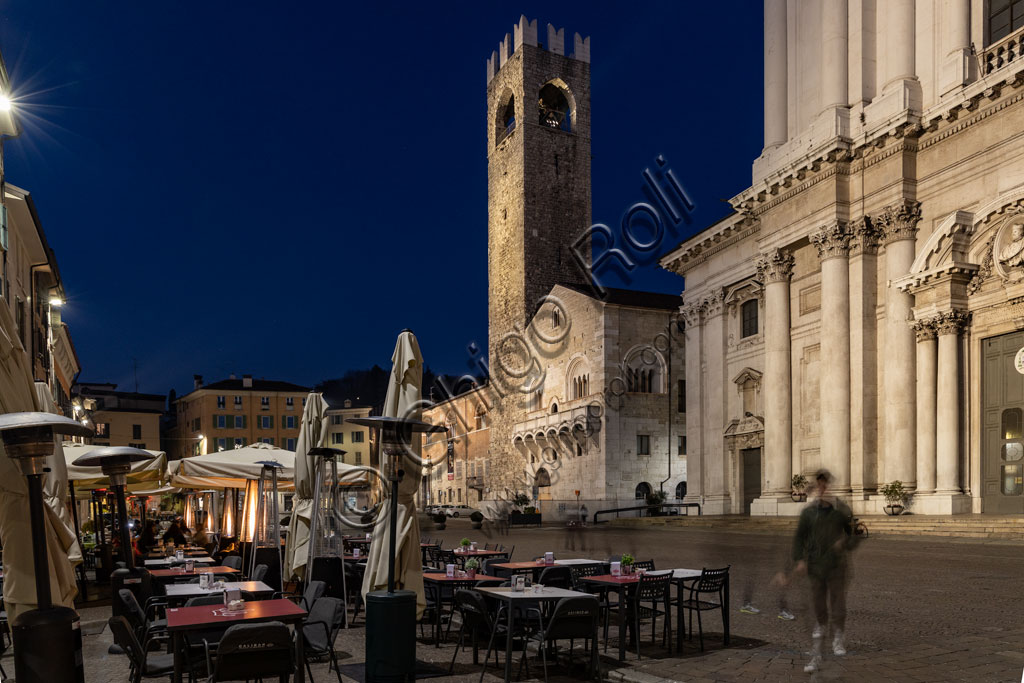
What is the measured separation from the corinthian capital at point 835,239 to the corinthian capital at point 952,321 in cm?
386

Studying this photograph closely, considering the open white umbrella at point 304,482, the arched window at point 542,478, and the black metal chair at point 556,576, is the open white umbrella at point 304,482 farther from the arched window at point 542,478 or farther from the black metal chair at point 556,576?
the arched window at point 542,478

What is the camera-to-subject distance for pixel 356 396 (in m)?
103

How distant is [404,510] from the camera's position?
935 cm

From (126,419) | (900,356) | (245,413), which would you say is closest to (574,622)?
(900,356)

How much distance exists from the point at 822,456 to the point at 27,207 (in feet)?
80.3

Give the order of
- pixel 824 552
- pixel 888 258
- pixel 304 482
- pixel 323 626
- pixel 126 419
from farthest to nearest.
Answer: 1. pixel 126 419
2. pixel 888 258
3. pixel 304 482
4. pixel 323 626
5. pixel 824 552

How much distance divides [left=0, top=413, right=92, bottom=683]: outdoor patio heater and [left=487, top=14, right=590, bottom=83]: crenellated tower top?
57914 mm

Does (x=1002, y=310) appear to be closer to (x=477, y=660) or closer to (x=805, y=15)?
(x=805, y=15)

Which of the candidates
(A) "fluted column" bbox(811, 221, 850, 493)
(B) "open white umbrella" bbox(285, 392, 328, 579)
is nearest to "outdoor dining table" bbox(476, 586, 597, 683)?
(B) "open white umbrella" bbox(285, 392, 328, 579)

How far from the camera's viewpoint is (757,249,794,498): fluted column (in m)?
27.7

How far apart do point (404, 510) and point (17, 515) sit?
4131 mm

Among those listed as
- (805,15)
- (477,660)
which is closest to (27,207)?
(477,660)

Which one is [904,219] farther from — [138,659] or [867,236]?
[138,659]

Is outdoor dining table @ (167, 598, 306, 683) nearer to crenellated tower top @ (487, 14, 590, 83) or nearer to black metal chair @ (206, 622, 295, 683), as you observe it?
black metal chair @ (206, 622, 295, 683)
